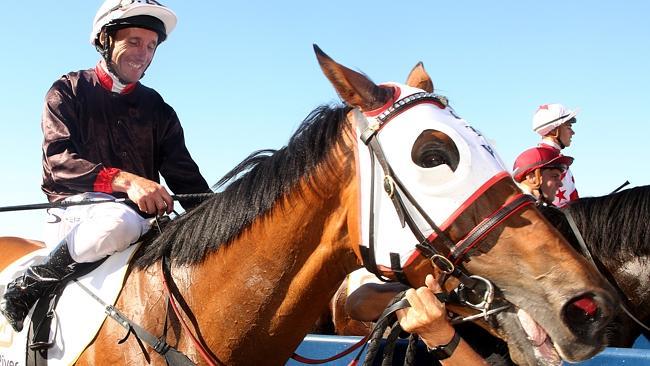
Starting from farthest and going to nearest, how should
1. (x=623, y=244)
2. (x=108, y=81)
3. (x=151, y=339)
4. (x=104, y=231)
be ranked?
(x=623, y=244)
(x=108, y=81)
(x=104, y=231)
(x=151, y=339)

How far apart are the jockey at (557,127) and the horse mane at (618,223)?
5.41 ft

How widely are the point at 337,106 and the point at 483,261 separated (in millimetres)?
964

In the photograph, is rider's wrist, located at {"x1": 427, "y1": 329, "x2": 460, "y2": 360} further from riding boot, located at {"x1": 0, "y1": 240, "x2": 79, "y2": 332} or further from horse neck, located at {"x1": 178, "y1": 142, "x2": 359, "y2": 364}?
riding boot, located at {"x1": 0, "y1": 240, "x2": 79, "y2": 332}

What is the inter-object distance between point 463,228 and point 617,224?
269cm

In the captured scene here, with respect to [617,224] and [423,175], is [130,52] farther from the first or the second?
[617,224]

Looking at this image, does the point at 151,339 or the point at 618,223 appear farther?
the point at 618,223

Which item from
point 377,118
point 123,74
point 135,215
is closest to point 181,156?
point 123,74

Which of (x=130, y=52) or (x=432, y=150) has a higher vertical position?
(x=130, y=52)

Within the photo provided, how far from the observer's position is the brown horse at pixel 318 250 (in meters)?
2.24

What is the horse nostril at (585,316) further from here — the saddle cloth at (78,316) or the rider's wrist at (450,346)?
the saddle cloth at (78,316)

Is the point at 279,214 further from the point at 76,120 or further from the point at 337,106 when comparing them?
the point at 76,120

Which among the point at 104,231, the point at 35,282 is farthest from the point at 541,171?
the point at 35,282

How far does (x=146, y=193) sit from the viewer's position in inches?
124

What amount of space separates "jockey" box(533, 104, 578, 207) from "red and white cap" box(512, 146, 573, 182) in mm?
325
